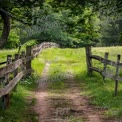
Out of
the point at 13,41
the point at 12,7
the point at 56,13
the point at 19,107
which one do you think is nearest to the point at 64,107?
the point at 19,107

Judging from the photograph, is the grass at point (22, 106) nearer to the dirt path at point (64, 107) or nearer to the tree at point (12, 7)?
the dirt path at point (64, 107)

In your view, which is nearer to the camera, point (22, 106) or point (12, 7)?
point (22, 106)

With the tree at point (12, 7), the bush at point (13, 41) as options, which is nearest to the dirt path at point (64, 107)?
the tree at point (12, 7)

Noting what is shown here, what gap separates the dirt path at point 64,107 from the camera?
11.5 meters

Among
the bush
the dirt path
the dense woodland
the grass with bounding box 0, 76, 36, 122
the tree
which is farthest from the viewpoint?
the bush

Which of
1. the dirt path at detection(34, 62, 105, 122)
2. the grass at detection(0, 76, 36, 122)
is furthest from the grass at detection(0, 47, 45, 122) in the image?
the dirt path at detection(34, 62, 105, 122)

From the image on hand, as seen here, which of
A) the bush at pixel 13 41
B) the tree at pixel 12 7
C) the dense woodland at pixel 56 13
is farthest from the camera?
the bush at pixel 13 41

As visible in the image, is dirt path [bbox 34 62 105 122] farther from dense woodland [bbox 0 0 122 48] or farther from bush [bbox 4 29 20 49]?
bush [bbox 4 29 20 49]

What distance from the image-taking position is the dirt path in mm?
11484

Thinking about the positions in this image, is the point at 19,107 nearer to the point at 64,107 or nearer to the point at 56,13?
the point at 64,107

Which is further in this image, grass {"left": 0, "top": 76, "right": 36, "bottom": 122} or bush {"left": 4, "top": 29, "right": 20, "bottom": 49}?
bush {"left": 4, "top": 29, "right": 20, "bottom": 49}

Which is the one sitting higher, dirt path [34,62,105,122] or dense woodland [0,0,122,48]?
dense woodland [0,0,122,48]

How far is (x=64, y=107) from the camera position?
1310 cm

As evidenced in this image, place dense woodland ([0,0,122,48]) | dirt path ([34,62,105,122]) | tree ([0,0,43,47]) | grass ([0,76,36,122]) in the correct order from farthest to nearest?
dense woodland ([0,0,122,48]) → tree ([0,0,43,47]) → dirt path ([34,62,105,122]) → grass ([0,76,36,122])
